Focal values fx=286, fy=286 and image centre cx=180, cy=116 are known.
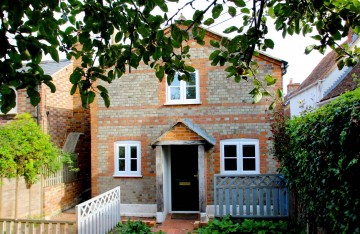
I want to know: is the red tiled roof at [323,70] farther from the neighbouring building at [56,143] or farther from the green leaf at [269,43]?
the green leaf at [269,43]

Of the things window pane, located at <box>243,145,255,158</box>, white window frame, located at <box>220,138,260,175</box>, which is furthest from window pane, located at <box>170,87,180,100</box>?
window pane, located at <box>243,145,255,158</box>

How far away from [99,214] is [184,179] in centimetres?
379

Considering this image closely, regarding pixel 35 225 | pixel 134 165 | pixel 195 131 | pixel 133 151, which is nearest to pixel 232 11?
pixel 35 225

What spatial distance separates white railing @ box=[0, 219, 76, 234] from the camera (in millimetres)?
6684

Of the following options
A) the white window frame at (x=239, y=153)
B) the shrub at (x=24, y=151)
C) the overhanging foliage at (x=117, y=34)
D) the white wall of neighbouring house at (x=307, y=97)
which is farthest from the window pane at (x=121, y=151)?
the overhanging foliage at (x=117, y=34)

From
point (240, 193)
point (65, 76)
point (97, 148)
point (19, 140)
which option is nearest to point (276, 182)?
point (240, 193)

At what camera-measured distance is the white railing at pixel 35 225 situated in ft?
21.9

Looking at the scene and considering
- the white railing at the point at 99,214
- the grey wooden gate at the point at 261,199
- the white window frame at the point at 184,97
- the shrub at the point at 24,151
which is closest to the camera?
the white railing at the point at 99,214

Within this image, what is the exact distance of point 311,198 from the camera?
518cm

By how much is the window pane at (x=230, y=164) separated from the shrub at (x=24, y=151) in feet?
20.4

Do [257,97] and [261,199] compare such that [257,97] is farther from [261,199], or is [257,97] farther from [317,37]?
[261,199]

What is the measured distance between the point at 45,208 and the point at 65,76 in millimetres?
6247

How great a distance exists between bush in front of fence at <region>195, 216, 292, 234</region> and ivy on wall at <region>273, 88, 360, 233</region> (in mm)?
2428

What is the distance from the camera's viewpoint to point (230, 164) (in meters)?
10.6
